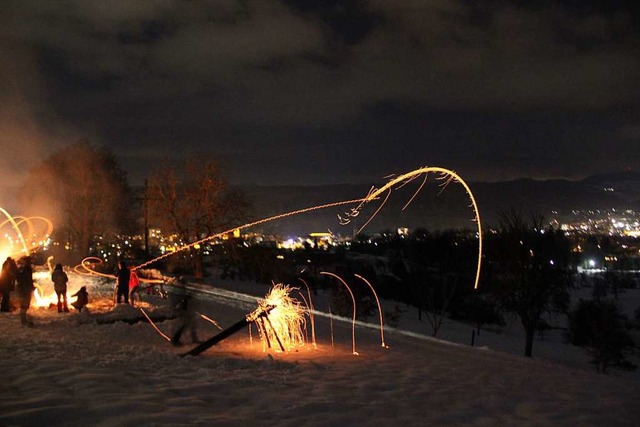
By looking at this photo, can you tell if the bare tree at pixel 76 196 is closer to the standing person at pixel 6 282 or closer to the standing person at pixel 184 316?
the standing person at pixel 6 282

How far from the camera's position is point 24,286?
43.5ft

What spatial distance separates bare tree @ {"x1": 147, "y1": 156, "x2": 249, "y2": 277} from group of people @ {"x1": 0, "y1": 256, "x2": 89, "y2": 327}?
1996 cm

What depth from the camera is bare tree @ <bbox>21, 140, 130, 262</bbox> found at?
144 feet

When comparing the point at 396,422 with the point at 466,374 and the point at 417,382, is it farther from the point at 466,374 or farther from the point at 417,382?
the point at 466,374

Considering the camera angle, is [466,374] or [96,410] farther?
[466,374]

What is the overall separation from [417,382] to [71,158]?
133 feet

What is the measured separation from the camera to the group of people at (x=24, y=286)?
13.1 metres

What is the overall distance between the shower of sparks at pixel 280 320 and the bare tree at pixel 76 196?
34379mm

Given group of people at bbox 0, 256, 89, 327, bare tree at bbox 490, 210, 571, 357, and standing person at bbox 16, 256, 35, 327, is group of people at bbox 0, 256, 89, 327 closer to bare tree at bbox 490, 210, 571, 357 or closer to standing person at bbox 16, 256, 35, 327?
standing person at bbox 16, 256, 35, 327

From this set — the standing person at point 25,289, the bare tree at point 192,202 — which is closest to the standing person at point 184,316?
the standing person at point 25,289

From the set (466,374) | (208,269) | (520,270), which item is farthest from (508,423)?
(208,269)

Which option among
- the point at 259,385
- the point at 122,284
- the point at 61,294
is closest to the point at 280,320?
the point at 259,385

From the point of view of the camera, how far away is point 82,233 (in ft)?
143

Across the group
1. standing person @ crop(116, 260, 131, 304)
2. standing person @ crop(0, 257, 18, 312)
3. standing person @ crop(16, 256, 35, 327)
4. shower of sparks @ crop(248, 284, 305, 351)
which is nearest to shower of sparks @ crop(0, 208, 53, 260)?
standing person @ crop(0, 257, 18, 312)
